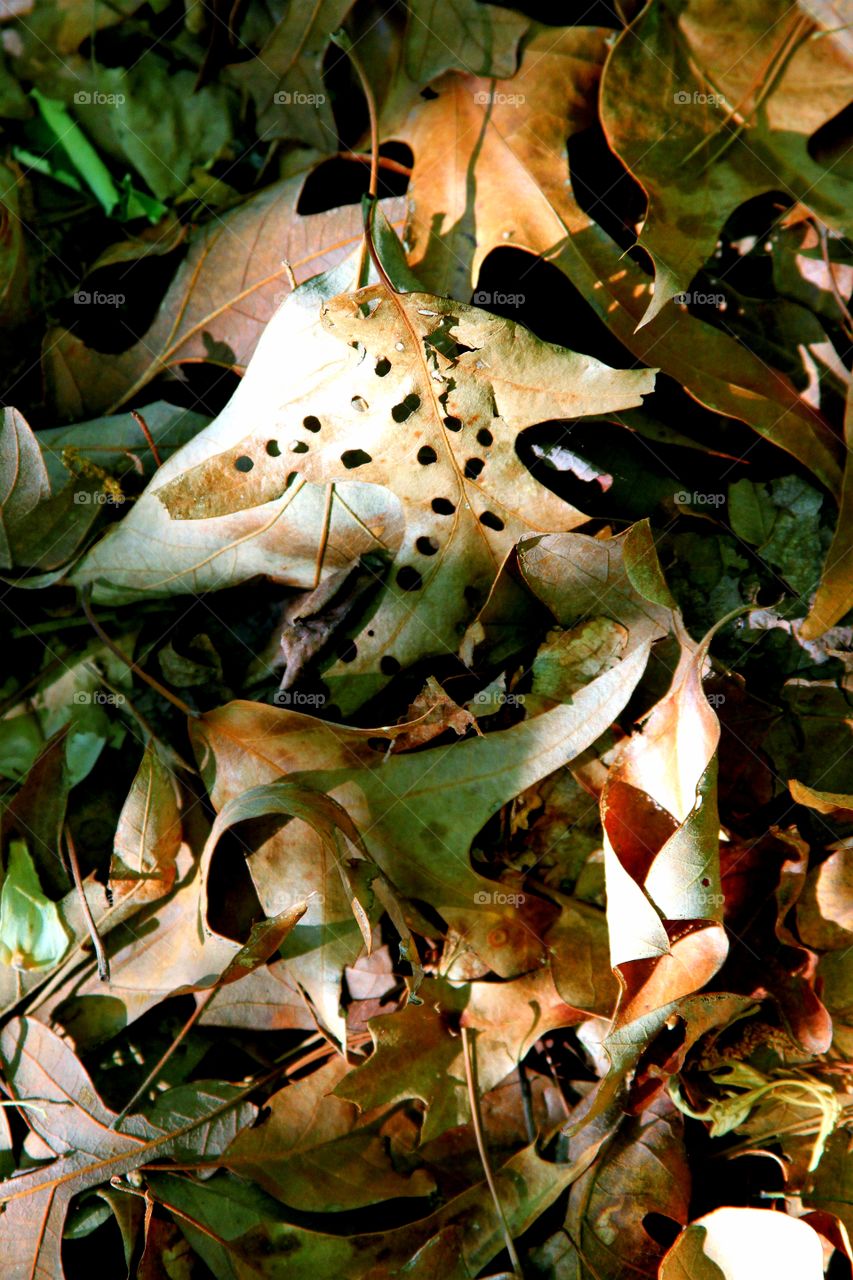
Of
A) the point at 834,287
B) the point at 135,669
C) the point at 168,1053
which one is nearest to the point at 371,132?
the point at 834,287

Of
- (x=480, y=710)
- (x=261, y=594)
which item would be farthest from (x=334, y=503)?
(x=480, y=710)

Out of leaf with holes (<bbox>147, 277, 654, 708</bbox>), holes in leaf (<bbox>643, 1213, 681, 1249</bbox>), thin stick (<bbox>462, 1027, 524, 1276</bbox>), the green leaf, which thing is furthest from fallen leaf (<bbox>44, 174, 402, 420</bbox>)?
holes in leaf (<bbox>643, 1213, 681, 1249</bbox>)

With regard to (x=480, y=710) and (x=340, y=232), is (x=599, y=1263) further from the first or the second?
(x=340, y=232)

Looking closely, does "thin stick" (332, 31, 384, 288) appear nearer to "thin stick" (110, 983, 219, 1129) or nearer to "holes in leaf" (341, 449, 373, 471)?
"holes in leaf" (341, 449, 373, 471)

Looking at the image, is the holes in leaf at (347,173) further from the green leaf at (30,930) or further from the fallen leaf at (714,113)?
the green leaf at (30,930)

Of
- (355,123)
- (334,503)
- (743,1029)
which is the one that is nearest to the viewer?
(743,1029)

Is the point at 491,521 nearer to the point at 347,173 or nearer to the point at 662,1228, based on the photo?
the point at 347,173
